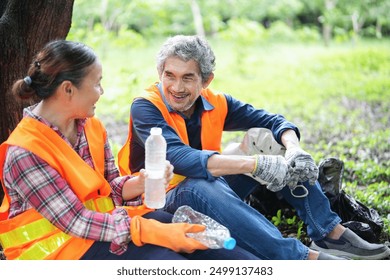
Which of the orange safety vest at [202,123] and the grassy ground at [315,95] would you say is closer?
the orange safety vest at [202,123]

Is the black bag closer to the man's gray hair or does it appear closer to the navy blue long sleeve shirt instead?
the navy blue long sleeve shirt

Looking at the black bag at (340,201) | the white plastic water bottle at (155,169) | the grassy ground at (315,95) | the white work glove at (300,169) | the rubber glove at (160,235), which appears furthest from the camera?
the grassy ground at (315,95)

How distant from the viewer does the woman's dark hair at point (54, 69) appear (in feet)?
8.55

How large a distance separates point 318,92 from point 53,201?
6.89m

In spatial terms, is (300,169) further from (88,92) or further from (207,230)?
(88,92)

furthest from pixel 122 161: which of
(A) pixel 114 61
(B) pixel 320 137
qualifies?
(A) pixel 114 61

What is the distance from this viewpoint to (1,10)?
3.64 meters

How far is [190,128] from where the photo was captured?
138 inches

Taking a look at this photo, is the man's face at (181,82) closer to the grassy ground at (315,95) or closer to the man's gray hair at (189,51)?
the man's gray hair at (189,51)

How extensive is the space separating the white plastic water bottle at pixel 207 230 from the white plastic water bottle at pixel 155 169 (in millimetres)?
160

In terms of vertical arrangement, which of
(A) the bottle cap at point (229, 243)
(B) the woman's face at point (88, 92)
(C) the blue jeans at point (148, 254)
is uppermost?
(B) the woman's face at point (88, 92)

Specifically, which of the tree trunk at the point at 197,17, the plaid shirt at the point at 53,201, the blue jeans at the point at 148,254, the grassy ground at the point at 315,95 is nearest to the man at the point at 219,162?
the blue jeans at the point at 148,254

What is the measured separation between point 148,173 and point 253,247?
0.64 meters

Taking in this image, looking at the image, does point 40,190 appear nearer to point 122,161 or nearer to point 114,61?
point 122,161
